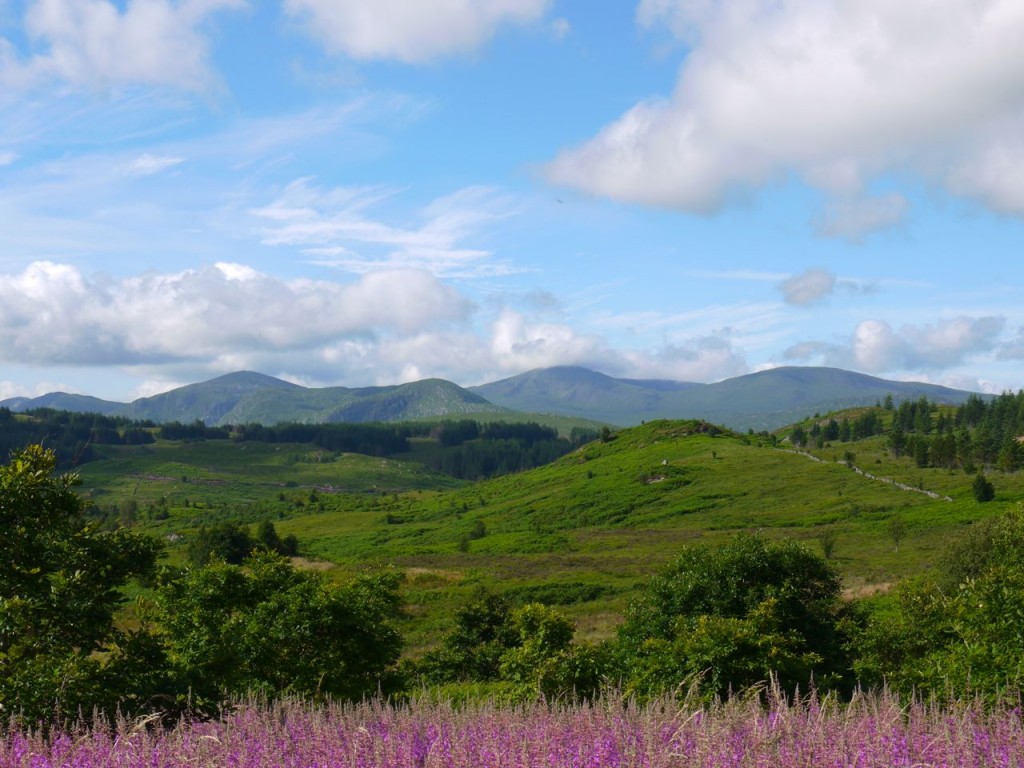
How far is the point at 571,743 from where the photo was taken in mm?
6363

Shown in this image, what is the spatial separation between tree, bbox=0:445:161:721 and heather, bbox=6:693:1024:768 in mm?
3187

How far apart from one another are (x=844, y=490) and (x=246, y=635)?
114315mm

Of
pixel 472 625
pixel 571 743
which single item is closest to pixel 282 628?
pixel 571 743

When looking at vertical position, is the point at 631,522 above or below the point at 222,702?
below

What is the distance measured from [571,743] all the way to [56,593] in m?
8.98

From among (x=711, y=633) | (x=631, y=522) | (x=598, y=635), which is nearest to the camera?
(x=711, y=633)

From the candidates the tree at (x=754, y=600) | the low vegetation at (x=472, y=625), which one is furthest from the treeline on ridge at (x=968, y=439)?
the tree at (x=754, y=600)

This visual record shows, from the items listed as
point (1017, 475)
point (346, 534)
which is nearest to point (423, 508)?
point (346, 534)

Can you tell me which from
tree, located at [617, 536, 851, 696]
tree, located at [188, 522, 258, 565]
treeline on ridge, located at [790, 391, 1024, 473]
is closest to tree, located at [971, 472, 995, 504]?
treeline on ridge, located at [790, 391, 1024, 473]

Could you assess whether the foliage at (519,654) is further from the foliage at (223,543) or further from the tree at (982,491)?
the tree at (982,491)

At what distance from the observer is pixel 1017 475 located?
114 metres

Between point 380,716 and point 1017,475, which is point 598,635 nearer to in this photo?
point 380,716

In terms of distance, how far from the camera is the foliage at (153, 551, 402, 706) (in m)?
16.3

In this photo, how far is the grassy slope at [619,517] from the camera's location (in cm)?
7000
